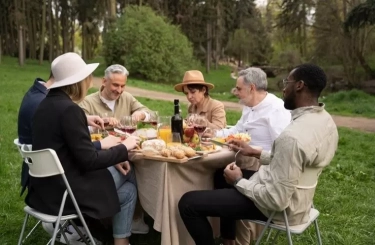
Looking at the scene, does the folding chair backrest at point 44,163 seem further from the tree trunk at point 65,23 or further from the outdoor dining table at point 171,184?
the tree trunk at point 65,23

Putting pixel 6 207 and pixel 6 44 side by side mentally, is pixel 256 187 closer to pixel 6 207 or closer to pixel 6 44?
pixel 6 207

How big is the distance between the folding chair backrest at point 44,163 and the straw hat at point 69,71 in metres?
0.49

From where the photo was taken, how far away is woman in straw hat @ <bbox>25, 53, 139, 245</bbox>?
310 cm

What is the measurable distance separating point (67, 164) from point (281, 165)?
1.50 metres

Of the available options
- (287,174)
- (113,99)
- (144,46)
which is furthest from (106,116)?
(144,46)

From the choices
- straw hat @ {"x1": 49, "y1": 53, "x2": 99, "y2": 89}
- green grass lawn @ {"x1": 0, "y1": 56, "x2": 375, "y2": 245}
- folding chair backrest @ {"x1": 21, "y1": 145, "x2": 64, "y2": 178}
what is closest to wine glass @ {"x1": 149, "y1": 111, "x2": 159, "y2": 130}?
straw hat @ {"x1": 49, "y1": 53, "x2": 99, "y2": 89}

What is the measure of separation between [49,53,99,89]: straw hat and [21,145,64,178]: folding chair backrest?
19.3 inches

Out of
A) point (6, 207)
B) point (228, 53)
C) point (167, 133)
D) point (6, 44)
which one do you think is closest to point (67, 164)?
point (167, 133)

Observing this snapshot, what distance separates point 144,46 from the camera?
29.0 meters

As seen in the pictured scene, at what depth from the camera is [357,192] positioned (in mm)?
6137

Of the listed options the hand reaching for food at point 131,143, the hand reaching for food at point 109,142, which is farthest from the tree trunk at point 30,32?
the hand reaching for food at point 131,143

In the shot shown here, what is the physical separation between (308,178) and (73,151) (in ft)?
5.30

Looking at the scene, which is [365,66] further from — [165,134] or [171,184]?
[171,184]

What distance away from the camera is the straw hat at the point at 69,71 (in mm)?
3211
